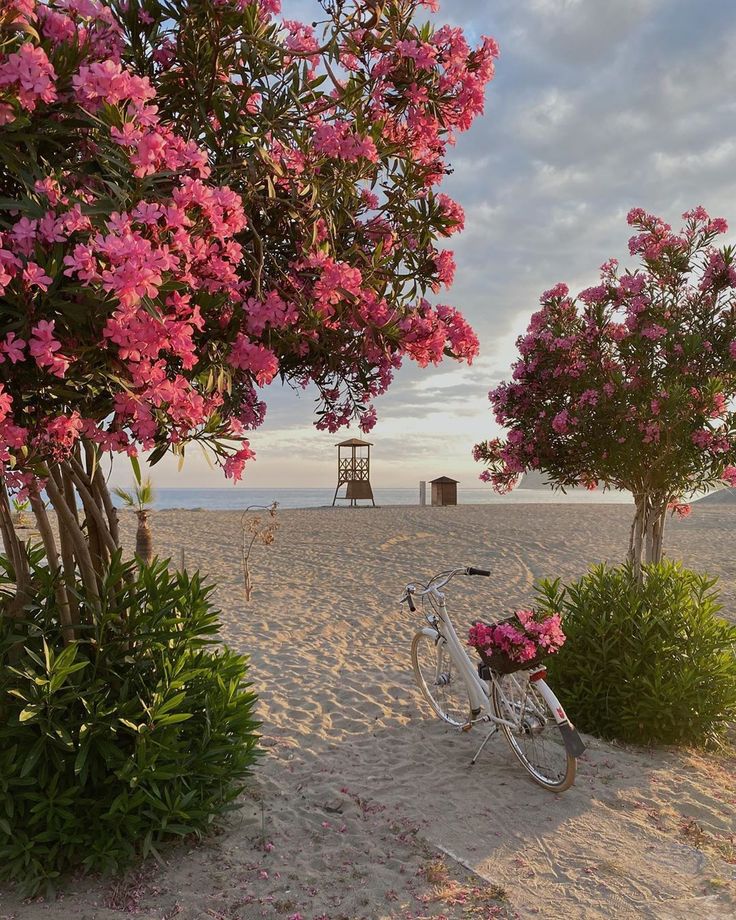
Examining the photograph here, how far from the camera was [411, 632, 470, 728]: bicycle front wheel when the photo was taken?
5.77 metres

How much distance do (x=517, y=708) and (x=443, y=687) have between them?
1628 millimetres

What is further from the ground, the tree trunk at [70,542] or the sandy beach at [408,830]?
the tree trunk at [70,542]

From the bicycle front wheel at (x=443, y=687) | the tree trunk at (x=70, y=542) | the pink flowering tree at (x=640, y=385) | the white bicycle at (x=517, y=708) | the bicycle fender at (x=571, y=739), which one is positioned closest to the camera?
the tree trunk at (x=70, y=542)

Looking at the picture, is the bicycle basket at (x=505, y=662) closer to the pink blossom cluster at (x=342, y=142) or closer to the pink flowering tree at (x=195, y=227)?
the pink flowering tree at (x=195, y=227)

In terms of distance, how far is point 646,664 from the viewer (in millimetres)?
5875

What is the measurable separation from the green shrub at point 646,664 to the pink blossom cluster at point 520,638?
1.37 meters

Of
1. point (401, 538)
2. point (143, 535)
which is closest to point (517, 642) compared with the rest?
point (143, 535)

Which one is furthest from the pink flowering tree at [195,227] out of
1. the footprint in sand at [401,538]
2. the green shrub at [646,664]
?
the footprint in sand at [401,538]

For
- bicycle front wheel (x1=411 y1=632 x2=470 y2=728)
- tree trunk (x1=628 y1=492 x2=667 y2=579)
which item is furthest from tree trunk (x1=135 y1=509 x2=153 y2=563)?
tree trunk (x1=628 y1=492 x2=667 y2=579)

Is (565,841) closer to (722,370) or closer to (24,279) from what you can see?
(24,279)

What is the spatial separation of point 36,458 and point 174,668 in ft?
5.84

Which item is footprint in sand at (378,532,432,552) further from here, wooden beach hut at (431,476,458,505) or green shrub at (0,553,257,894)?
green shrub at (0,553,257,894)

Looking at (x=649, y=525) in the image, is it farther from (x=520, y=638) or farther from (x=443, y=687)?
(x=520, y=638)

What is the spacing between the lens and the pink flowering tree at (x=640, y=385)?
23.3 feet
